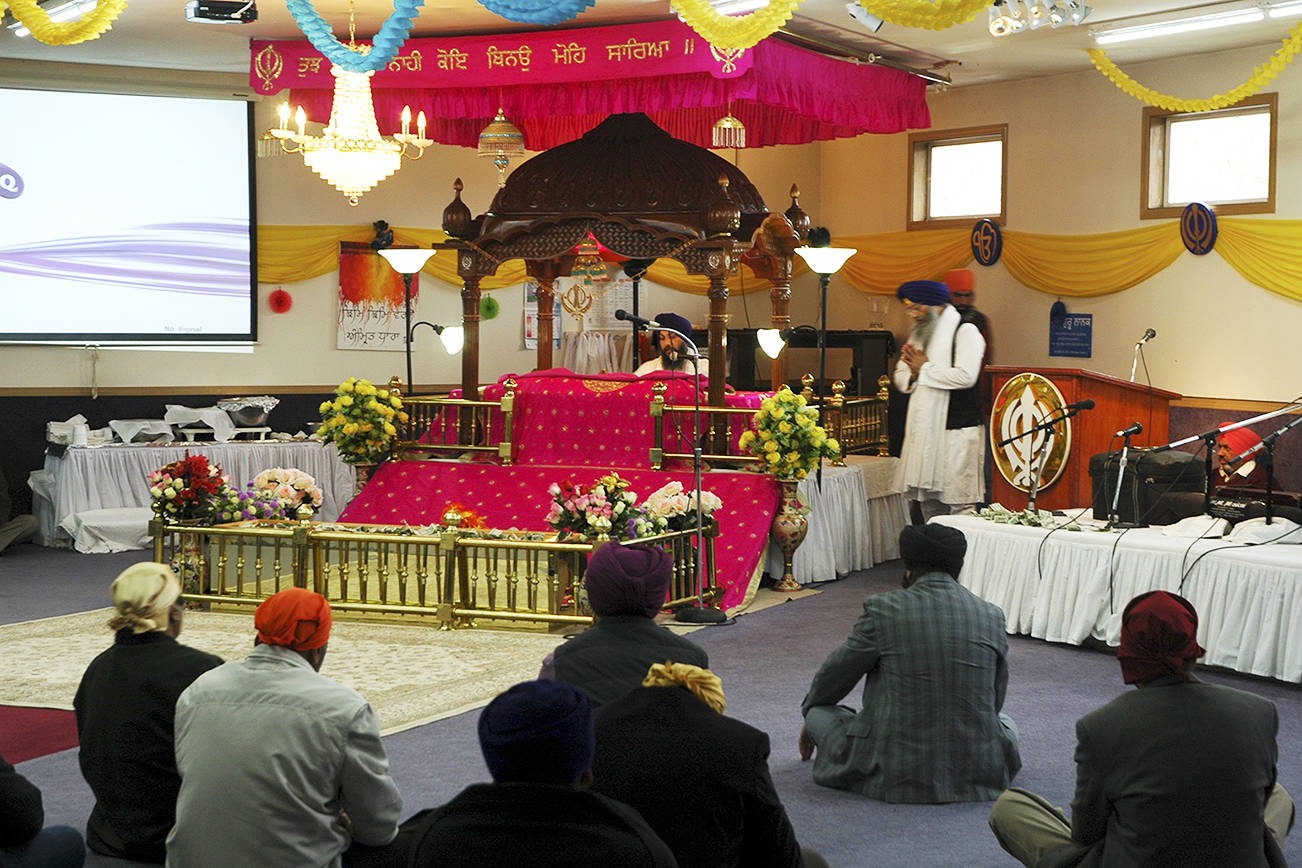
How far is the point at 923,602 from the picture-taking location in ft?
A: 15.8

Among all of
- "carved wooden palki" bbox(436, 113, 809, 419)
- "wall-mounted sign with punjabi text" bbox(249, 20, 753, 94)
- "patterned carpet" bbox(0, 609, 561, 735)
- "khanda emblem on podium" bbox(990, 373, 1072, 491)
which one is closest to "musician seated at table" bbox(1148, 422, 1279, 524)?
"khanda emblem on podium" bbox(990, 373, 1072, 491)

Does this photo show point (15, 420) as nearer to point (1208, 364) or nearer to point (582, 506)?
point (582, 506)

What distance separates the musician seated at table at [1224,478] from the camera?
7.73 meters

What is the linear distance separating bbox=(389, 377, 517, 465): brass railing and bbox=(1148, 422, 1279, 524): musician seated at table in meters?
4.44

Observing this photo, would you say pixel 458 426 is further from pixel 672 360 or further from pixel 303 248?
pixel 303 248

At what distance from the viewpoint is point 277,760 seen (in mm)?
3318

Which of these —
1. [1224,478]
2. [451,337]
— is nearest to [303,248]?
[451,337]

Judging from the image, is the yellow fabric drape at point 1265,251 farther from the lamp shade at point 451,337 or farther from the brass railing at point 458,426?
the lamp shade at point 451,337

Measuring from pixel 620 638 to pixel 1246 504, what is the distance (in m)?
4.40

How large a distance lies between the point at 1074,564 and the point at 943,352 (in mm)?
2687

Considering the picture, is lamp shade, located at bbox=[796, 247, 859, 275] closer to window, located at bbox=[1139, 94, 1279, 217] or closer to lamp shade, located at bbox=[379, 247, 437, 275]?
lamp shade, located at bbox=[379, 247, 437, 275]

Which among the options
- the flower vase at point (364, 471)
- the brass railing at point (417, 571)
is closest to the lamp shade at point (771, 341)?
the brass railing at point (417, 571)

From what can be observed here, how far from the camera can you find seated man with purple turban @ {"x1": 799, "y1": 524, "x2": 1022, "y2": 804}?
4805 mm

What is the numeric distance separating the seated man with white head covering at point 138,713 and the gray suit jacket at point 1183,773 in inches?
92.7
